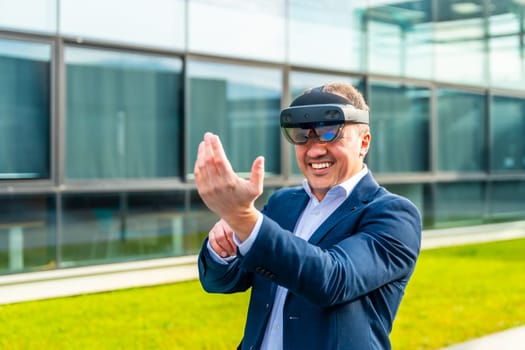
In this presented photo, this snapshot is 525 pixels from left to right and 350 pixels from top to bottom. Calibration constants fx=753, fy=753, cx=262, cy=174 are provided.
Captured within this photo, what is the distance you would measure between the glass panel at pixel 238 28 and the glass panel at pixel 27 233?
2758mm

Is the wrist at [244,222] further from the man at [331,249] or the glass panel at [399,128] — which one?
the glass panel at [399,128]

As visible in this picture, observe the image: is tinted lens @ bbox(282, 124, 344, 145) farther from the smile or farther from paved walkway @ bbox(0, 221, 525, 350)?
paved walkway @ bbox(0, 221, 525, 350)

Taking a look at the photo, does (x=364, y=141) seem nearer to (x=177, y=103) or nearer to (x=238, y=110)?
(x=177, y=103)

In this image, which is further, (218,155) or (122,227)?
(122,227)

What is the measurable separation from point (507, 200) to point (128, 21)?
8930 millimetres

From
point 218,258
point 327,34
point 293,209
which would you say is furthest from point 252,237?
point 327,34

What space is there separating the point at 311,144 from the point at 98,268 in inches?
257

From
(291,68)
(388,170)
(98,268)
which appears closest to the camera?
(98,268)

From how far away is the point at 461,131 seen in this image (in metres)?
13.5

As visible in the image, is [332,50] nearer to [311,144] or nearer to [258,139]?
[258,139]

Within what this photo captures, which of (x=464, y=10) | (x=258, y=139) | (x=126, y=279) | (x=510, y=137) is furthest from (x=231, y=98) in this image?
(x=510, y=137)

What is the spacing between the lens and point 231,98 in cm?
974

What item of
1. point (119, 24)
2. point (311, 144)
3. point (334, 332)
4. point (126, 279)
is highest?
point (119, 24)

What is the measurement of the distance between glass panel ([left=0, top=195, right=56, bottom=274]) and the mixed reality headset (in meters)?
5.93
